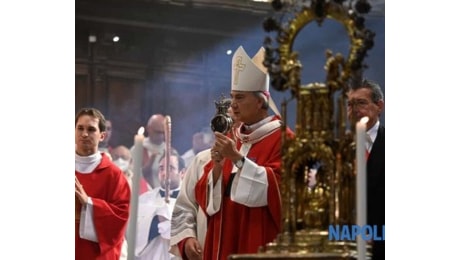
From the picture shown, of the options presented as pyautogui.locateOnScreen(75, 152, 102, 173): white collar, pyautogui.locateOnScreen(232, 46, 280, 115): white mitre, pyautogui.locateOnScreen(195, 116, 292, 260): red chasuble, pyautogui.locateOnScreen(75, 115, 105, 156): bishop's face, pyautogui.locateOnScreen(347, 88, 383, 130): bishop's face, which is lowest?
pyautogui.locateOnScreen(195, 116, 292, 260): red chasuble

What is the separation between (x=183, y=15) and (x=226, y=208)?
3.02ft

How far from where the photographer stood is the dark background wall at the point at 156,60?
6.05 meters

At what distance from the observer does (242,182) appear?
224 inches

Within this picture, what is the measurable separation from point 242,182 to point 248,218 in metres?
0.19

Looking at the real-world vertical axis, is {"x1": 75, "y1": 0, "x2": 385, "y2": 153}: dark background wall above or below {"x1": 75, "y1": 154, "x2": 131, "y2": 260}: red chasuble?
above

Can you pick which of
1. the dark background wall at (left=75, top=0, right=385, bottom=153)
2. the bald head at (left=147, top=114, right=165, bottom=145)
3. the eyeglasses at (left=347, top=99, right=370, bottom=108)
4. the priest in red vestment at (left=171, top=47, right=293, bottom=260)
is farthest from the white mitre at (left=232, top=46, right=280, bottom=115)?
the bald head at (left=147, top=114, right=165, bottom=145)

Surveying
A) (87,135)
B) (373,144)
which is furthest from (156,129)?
(373,144)

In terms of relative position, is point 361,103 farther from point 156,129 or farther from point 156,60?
point 156,129

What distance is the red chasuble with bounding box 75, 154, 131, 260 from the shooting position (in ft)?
20.7

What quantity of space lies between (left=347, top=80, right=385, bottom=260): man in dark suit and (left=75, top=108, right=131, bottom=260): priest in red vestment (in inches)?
52.4

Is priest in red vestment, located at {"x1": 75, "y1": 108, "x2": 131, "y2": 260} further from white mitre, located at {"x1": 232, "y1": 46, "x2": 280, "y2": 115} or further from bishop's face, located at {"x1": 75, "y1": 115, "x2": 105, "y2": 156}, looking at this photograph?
white mitre, located at {"x1": 232, "y1": 46, "x2": 280, "y2": 115}
